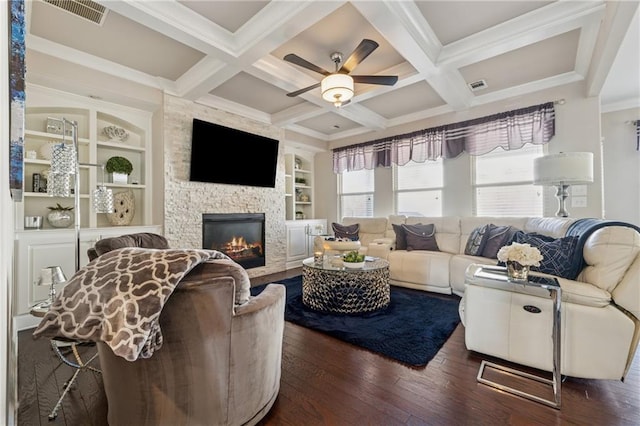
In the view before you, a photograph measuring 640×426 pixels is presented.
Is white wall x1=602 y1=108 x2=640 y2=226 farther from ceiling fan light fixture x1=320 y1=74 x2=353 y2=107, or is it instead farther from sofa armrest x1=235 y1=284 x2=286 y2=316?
sofa armrest x1=235 y1=284 x2=286 y2=316

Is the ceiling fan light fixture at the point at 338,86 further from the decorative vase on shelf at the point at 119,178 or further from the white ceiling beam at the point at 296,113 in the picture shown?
the decorative vase on shelf at the point at 119,178

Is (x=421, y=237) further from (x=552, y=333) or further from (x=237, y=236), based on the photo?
(x=237, y=236)

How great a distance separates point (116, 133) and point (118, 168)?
0.48 m

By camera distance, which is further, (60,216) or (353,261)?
(60,216)

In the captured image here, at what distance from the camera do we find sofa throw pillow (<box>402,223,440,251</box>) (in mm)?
4102

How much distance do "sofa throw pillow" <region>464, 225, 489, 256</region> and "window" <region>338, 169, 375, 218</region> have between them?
2179mm

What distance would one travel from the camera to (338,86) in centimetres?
271

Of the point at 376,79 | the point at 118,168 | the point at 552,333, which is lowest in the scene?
the point at 552,333

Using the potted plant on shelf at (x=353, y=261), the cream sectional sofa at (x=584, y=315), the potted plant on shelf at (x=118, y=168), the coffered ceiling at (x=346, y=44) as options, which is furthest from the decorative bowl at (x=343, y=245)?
the potted plant on shelf at (x=118, y=168)

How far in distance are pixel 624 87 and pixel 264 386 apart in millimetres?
5204

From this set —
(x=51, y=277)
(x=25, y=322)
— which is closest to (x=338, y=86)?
(x=51, y=277)


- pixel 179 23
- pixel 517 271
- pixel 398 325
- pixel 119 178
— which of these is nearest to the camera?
pixel 517 271

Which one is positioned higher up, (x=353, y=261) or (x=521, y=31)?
(x=521, y=31)

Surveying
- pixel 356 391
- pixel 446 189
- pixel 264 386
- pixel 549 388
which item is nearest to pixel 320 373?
pixel 356 391
